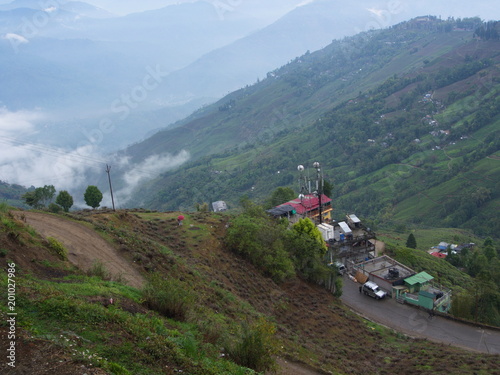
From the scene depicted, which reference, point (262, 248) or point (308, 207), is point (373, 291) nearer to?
point (262, 248)

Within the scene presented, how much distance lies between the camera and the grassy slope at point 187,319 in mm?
9383

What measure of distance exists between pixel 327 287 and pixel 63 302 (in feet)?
77.6

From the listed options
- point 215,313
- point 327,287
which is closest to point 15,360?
point 215,313

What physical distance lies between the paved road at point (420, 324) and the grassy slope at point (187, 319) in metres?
2.85

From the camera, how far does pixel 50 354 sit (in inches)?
333

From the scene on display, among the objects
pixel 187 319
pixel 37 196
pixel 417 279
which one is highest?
pixel 37 196

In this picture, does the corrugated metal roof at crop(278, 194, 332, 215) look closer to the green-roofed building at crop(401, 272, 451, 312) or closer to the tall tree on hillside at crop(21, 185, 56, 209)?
the green-roofed building at crop(401, 272, 451, 312)

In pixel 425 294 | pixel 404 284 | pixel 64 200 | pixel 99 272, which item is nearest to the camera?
pixel 99 272

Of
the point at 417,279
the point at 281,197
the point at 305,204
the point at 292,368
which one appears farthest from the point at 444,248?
the point at 292,368

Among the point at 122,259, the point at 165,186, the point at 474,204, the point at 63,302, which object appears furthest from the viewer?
the point at 165,186

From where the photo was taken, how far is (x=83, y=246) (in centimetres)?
2005

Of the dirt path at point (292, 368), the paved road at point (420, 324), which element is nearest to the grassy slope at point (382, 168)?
the paved road at point (420, 324)

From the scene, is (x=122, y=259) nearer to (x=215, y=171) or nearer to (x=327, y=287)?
(x=327, y=287)

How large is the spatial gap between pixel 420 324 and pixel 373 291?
184 inches
